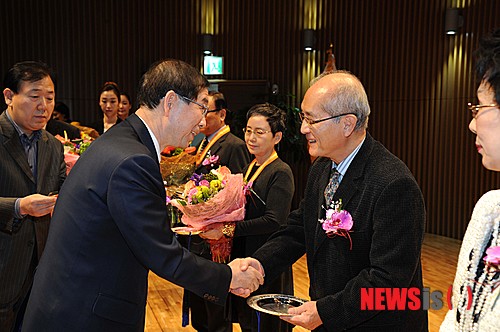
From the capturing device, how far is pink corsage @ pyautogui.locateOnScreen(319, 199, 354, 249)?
1.84m

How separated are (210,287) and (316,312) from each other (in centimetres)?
38

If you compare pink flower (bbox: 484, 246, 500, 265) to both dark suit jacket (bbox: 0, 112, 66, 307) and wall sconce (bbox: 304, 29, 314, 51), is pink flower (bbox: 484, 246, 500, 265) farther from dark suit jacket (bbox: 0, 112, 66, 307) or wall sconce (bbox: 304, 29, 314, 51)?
wall sconce (bbox: 304, 29, 314, 51)

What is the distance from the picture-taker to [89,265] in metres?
1.65

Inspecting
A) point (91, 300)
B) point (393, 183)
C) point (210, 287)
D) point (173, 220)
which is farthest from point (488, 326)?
point (173, 220)

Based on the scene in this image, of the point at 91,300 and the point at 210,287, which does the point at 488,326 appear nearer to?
the point at 210,287

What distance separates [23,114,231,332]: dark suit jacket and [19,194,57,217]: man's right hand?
35.8 inches

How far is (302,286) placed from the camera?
540cm

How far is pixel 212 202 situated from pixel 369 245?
1.00 meters

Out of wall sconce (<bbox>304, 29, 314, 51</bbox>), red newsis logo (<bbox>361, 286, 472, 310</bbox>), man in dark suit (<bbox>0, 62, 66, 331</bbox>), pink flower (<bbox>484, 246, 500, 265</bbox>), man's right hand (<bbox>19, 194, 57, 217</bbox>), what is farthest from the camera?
wall sconce (<bbox>304, 29, 314, 51</bbox>)

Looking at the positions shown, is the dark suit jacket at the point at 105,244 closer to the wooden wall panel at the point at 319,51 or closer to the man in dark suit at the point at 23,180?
the man in dark suit at the point at 23,180

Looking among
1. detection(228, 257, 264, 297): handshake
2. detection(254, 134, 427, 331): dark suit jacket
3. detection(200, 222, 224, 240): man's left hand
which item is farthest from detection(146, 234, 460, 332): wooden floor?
detection(254, 134, 427, 331): dark suit jacket

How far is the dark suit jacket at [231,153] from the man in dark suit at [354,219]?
1.86m

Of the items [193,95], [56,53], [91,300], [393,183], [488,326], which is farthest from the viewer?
[56,53]

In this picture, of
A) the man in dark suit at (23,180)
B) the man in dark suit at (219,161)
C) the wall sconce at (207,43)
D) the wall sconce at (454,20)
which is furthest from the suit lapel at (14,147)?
the wall sconce at (207,43)
